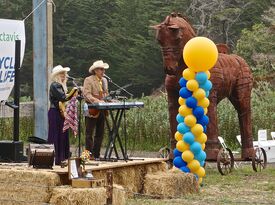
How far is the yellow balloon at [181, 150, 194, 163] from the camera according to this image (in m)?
11.7

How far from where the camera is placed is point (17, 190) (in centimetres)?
940

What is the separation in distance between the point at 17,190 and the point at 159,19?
39.8 meters

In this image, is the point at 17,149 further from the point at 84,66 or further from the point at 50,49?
the point at 84,66

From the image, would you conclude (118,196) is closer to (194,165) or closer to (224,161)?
(194,165)

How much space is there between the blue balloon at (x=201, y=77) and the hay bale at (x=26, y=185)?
3.26 m

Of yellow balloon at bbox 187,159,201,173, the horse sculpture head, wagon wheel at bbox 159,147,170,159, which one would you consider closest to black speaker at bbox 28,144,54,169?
yellow balloon at bbox 187,159,201,173

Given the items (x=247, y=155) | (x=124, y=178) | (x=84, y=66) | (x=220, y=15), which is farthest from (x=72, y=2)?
(x=124, y=178)

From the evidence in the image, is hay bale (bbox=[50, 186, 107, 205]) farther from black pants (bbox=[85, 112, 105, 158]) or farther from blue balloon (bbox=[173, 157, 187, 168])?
black pants (bbox=[85, 112, 105, 158])

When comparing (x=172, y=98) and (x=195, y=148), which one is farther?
(x=172, y=98)

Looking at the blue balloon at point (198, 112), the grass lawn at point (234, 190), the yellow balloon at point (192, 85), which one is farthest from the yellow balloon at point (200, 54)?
the grass lawn at point (234, 190)

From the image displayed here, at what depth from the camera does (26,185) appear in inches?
367

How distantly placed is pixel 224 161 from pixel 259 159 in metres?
1.39

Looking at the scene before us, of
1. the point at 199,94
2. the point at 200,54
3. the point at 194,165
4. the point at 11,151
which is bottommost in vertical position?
the point at 194,165

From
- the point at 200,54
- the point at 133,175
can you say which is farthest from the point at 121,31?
the point at 133,175
